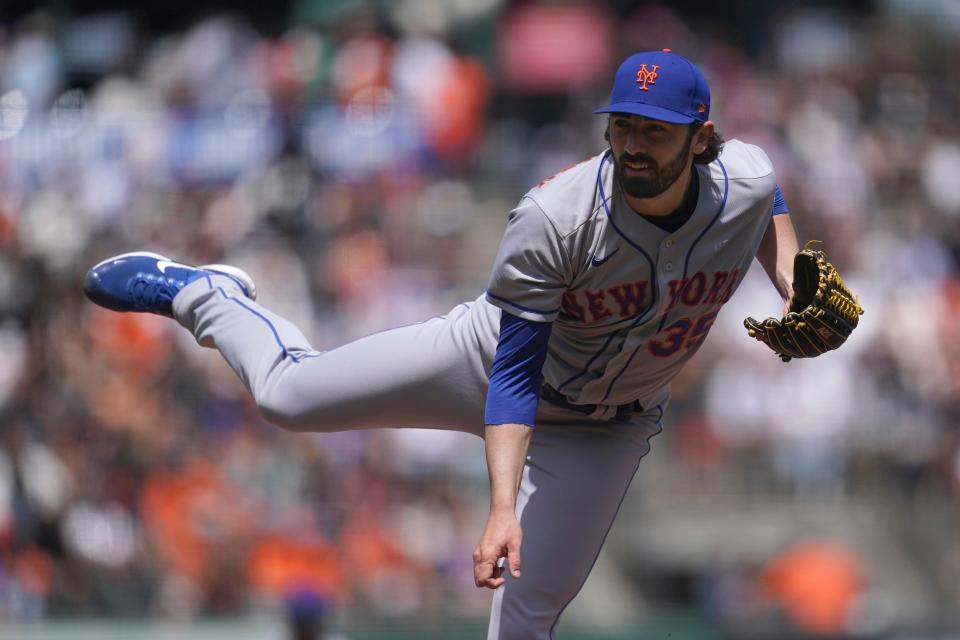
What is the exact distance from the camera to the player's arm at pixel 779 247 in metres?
4.00

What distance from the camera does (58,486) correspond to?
7324mm

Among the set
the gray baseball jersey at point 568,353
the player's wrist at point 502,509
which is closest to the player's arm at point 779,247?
the gray baseball jersey at point 568,353

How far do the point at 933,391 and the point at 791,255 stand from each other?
4.92 m

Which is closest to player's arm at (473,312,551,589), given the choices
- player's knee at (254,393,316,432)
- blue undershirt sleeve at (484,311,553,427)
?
blue undershirt sleeve at (484,311,553,427)

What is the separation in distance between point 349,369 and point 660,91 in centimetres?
120

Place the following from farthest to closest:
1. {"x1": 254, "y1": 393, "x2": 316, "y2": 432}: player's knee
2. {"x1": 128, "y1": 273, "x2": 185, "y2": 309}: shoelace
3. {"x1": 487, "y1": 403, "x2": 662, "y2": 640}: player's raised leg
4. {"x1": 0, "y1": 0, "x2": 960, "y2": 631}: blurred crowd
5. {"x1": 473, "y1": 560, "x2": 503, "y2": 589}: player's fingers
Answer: {"x1": 0, "y1": 0, "x2": 960, "y2": 631}: blurred crowd, {"x1": 128, "y1": 273, "x2": 185, "y2": 309}: shoelace, {"x1": 254, "y1": 393, "x2": 316, "y2": 432}: player's knee, {"x1": 487, "y1": 403, "x2": 662, "y2": 640}: player's raised leg, {"x1": 473, "y1": 560, "x2": 503, "y2": 589}: player's fingers

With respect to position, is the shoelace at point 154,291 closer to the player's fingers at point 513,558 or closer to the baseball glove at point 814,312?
the player's fingers at point 513,558

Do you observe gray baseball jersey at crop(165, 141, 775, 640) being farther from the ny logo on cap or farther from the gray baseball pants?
the ny logo on cap

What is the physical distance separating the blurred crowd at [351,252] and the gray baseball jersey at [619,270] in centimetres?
253

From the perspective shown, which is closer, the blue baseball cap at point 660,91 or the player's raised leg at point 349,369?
the blue baseball cap at point 660,91

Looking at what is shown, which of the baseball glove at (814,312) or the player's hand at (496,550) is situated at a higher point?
the baseball glove at (814,312)

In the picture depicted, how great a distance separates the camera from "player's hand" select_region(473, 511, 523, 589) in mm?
3316

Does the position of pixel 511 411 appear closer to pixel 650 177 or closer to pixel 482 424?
pixel 482 424

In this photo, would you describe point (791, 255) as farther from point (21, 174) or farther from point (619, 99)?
point (21, 174)
